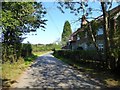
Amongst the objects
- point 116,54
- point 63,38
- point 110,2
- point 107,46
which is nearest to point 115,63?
point 116,54

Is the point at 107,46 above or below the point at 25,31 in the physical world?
below

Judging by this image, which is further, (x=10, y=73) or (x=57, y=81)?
(x=10, y=73)

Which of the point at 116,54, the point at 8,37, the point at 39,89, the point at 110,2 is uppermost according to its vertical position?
the point at 110,2

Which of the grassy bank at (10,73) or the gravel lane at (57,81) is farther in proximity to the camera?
the grassy bank at (10,73)

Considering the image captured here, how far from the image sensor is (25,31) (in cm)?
2978

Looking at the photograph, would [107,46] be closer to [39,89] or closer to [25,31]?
[39,89]

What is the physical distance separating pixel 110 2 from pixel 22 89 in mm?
10629

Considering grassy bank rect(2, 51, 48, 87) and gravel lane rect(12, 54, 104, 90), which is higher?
grassy bank rect(2, 51, 48, 87)

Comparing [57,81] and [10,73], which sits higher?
[10,73]

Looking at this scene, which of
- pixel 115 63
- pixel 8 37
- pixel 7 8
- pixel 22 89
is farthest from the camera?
pixel 8 37

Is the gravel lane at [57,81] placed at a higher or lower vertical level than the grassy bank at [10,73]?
lower

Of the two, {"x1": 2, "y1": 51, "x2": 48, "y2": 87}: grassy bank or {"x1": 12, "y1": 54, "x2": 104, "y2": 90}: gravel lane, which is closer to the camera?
{"x1": 12, "y1": 54, "x2": 104, "y2": 90}: gravel lane

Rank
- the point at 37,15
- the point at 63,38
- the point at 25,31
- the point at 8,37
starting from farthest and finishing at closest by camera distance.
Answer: the point at 63,38 → the point at 25,31 → the point at 37,15 → the point at 8,37

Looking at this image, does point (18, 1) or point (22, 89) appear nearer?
point (22, 89)
